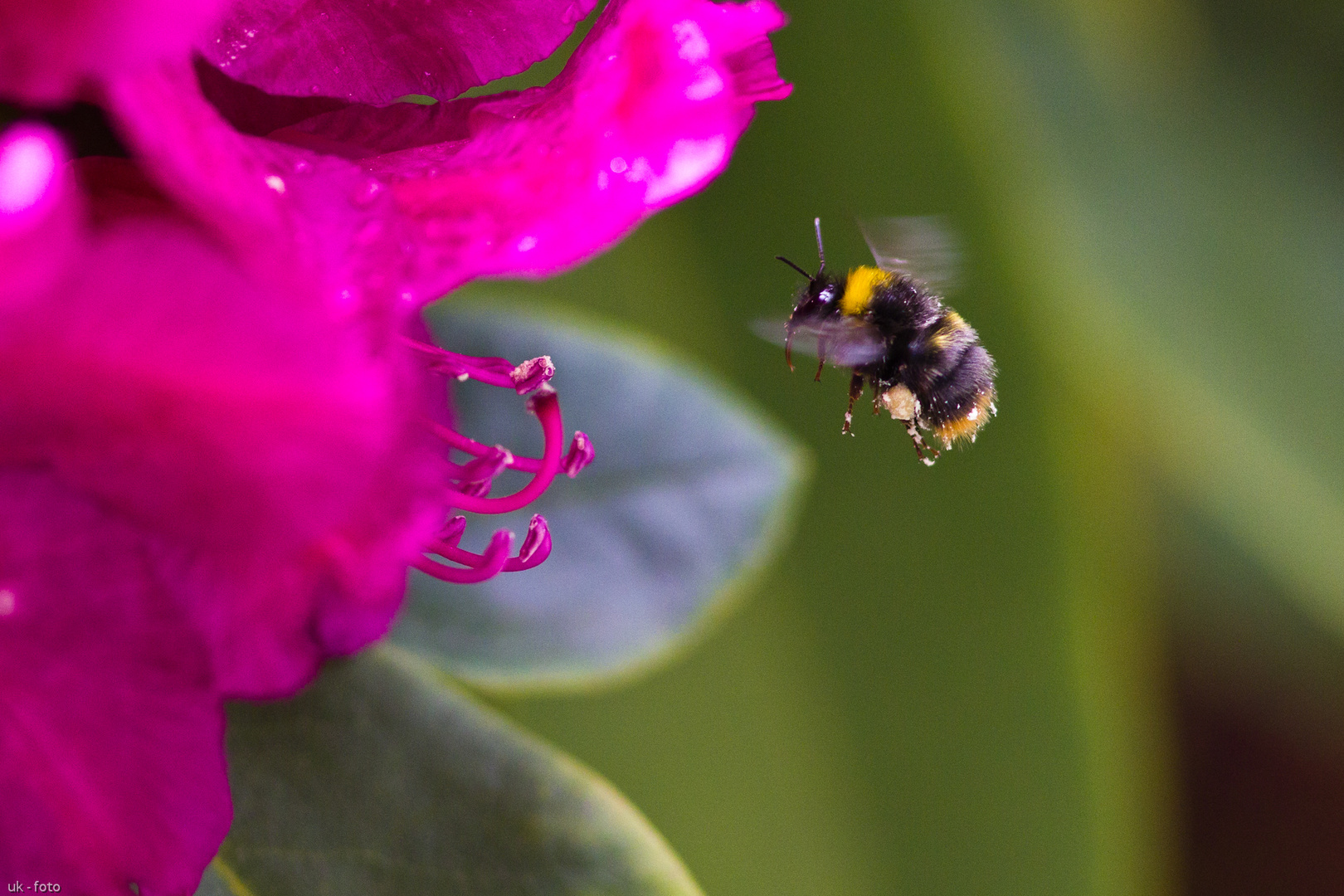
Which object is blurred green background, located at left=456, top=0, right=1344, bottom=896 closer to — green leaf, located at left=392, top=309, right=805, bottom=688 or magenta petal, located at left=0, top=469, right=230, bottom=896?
green leaf, located at left=392, top=309, right=805, bottom=688

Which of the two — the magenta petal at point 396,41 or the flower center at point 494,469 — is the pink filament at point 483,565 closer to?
the flower center at point 494,469

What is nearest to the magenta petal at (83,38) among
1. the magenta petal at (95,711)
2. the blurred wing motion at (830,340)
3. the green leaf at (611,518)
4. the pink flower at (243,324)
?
the pink flower at (243,324)

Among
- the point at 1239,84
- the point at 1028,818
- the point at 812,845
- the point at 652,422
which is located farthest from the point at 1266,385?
the point at 652,422

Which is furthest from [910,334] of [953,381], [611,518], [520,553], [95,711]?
[95,711]

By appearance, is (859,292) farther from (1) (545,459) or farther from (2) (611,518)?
(1) (545,459)

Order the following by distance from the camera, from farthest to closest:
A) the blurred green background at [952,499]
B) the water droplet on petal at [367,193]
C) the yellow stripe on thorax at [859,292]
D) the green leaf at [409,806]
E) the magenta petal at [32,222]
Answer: the blurred green background at [952,499] → the yellow stripe on thorax at [859,292] → the green leaf at [409,806] → the water droplet on petal at [367,193] → the magenta petal at [32,222]

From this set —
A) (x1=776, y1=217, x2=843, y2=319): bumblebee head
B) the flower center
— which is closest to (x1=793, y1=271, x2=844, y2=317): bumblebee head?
(x1=776, y1=217, x2=843, y2=319): bumblebee head

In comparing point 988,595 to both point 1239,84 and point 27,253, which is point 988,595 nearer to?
point 1239,84

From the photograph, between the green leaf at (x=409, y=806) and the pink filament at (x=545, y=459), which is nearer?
the pink filament at (x=545, y=459)
